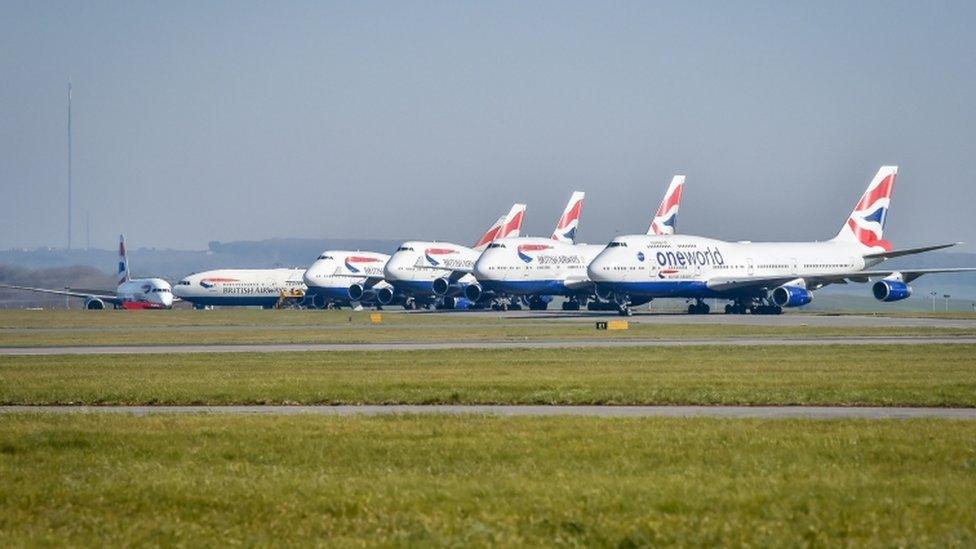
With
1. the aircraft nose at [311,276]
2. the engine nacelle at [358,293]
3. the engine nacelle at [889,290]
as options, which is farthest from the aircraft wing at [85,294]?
the engine nacelle at [889,290]

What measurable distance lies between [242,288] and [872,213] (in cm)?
6368

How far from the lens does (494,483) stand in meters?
15.8

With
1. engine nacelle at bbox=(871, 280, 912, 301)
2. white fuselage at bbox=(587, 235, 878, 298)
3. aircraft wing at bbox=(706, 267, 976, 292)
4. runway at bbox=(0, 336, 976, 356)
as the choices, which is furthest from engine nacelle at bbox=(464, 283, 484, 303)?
runway at bbox=(0, 336, 976, 356)

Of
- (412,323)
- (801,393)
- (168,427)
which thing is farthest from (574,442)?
→ (412,323)

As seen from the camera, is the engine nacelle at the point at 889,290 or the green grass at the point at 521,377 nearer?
the green grass at the point at 521,377

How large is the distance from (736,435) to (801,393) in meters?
8.23

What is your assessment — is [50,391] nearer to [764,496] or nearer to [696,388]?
[696,388]

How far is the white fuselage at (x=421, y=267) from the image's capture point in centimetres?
→ 11375

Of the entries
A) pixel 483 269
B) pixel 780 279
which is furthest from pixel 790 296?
pixel 483 269

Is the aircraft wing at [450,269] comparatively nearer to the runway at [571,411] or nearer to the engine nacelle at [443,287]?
the engine nacelle at [443,287]

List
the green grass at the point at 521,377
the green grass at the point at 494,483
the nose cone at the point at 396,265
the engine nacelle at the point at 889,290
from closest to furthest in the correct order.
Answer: the green grass at the point at 494,483 < the green grass at the point at 521,377 < the engine nacelle at the point at 889,290 < the nose cone at the point at 396,265

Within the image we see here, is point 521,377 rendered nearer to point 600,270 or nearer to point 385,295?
point 600,270

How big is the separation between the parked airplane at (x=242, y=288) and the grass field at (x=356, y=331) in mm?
46383

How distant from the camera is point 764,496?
48.2 feet
